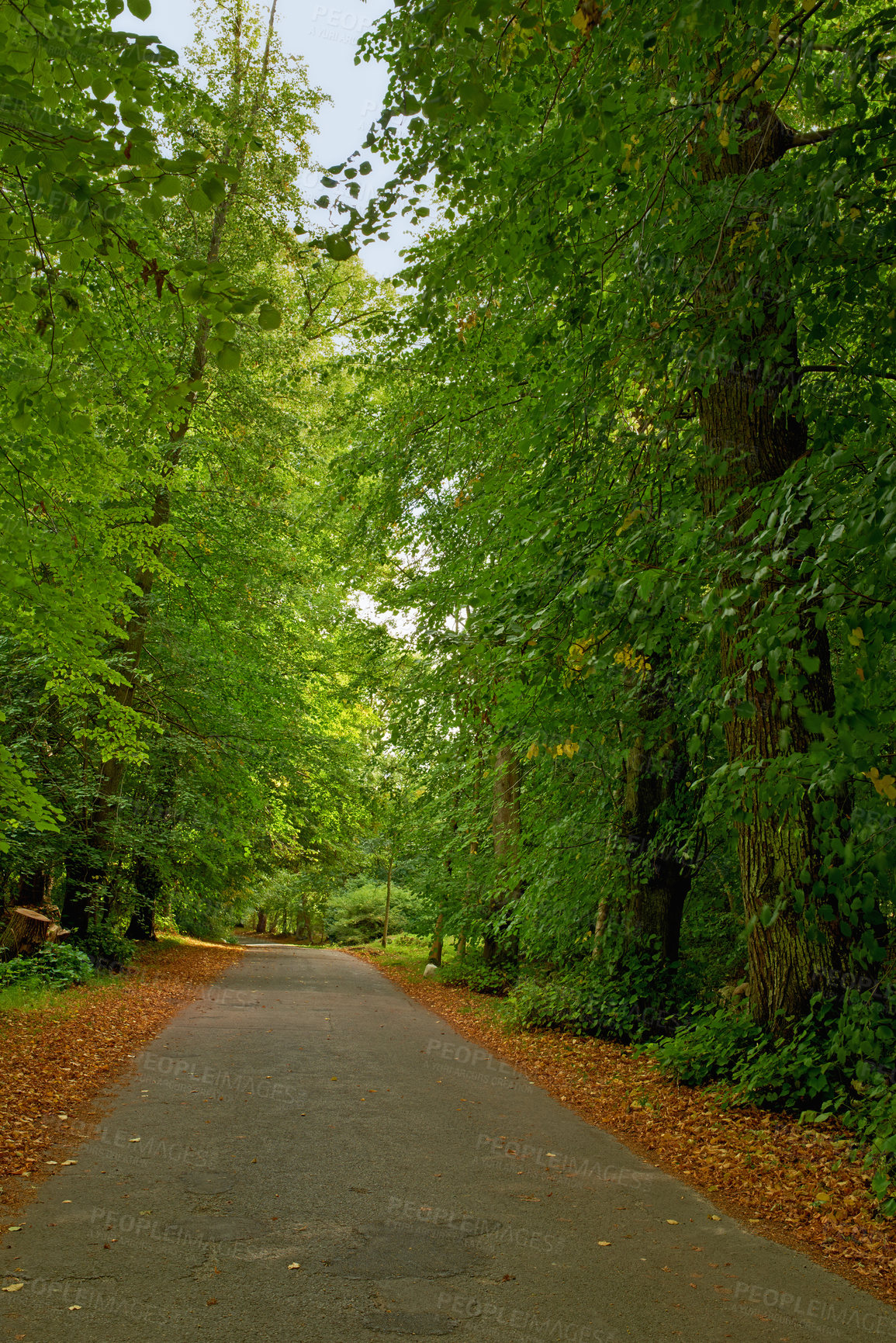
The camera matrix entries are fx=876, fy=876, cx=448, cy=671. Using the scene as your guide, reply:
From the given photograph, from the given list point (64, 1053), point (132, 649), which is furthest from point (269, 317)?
point (132, 649)

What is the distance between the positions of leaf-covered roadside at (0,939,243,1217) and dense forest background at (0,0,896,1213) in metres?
2.21

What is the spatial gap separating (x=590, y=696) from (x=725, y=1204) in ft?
16.1

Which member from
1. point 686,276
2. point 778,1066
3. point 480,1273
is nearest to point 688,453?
point 686,276

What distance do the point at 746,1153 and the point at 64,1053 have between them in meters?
6.37

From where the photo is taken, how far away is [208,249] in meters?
16.2

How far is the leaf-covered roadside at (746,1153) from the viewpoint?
4812mm

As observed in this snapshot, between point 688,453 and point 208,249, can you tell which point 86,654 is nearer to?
point 688,453

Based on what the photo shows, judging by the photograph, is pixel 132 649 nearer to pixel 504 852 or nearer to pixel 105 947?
pixel 105 947

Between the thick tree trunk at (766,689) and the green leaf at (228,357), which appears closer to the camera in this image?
the green leaf at (228,357)

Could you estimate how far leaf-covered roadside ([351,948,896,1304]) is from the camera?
4812 millimetres

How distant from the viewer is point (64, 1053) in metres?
8.61

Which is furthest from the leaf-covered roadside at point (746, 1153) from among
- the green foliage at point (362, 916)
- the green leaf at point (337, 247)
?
the green foliage at point (362, 916)

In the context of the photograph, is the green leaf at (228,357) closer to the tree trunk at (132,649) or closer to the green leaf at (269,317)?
the green leaf at (269,317)

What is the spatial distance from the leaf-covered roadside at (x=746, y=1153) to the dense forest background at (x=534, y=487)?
0.94ft
